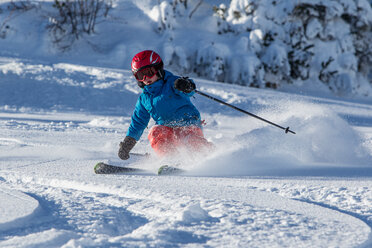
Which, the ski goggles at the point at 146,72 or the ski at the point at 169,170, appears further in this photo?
the ski goggles at the point at 146,72

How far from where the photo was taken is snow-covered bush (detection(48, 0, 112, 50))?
492 inches

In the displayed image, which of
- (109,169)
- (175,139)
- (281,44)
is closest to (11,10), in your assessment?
(281,44)

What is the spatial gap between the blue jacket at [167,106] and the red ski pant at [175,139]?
73 mm

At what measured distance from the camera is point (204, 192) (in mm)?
2736

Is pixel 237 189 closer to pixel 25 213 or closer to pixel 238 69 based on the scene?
pixel 25 213

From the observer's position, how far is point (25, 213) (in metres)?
2.27

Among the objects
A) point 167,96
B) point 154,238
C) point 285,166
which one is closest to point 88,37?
point 167,96

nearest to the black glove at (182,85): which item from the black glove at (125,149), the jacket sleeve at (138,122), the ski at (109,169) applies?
the jacket sleeve at (138,122)

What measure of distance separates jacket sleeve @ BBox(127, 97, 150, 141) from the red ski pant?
133mm

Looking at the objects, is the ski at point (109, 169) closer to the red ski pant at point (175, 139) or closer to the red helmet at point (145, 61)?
the red ski pant at point (175, 139)

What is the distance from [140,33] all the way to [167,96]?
31.0 ft

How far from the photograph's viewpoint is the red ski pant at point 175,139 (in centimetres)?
379

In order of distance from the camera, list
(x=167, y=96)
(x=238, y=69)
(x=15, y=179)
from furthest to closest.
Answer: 1. (x=238, y=69)
2. (x=167, y=96)
3. (x=15, y=179)

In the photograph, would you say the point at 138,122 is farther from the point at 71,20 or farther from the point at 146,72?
the point at 71,20
